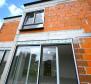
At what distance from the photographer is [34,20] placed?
6.79 metres

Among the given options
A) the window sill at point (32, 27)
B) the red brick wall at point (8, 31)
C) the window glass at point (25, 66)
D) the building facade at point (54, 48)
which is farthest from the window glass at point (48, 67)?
the red brick wall at point (8, 31)

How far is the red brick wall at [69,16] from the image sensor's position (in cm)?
541

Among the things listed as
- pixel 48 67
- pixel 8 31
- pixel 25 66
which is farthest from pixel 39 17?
pixel 8 31

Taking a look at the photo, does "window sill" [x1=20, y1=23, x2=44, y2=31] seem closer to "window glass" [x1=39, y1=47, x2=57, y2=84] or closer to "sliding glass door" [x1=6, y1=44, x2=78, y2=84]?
"sliding glass door" [x1=6, y1=44, x2=78, y2=84]

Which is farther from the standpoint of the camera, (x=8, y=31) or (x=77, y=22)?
(x=8, y=31)

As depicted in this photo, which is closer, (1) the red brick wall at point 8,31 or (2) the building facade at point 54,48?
(2) the building facade at point 54,48

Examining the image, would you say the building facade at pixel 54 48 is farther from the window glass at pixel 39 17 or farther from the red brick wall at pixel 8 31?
the red brick wall at pixel 8 31

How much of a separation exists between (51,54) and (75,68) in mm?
1227

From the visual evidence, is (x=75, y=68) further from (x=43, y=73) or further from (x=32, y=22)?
(x=32, y=22)

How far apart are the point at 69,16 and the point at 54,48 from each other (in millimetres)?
2009

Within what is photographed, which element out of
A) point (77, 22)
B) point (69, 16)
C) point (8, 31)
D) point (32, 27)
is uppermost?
point (8, 31)

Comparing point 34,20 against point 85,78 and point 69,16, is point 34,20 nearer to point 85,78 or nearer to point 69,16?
point 69,16

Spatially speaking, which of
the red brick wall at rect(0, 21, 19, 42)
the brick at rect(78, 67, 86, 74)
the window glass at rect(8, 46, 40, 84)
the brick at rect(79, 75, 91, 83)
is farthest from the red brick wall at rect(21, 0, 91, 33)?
the red brick wall at rect(0, 21, 19, 42)

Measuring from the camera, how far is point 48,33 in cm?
562
